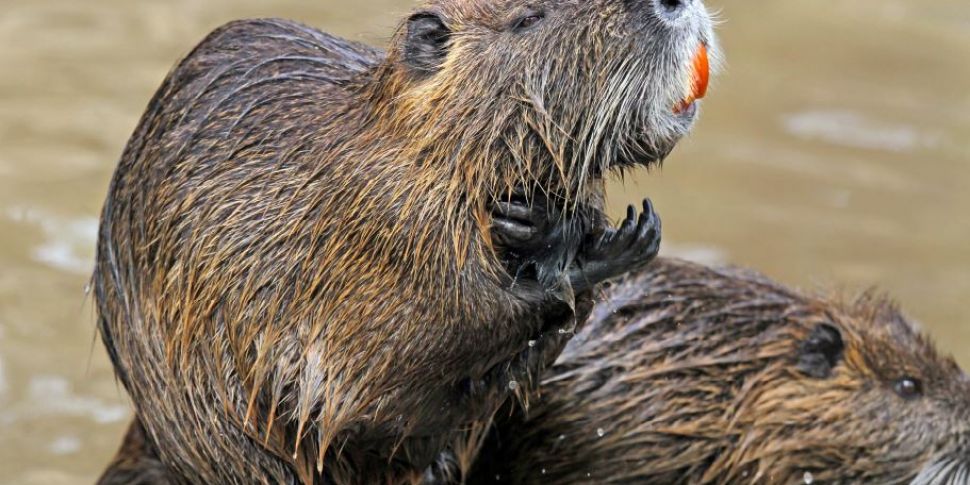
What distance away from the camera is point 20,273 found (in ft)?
21.4

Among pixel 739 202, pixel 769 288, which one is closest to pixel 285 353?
pixel 769 288

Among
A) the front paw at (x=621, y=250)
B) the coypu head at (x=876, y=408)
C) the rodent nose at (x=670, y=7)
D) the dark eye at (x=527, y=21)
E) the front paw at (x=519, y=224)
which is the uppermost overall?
the dark eye at (x=527, y=21)

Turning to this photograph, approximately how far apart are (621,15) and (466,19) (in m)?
0.34

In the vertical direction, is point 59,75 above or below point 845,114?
above

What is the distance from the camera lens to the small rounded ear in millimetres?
4875

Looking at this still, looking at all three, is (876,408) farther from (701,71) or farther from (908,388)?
(701,71)

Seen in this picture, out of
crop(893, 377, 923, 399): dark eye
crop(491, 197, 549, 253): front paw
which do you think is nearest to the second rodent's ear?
crop(491, 197, 549, 253): front paw

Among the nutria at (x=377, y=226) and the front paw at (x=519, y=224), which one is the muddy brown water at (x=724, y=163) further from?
the front paw at (x=519, y=224)

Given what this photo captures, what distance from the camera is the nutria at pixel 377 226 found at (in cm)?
377

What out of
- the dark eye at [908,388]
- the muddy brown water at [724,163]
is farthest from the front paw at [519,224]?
the muddy brown water at [724,163]

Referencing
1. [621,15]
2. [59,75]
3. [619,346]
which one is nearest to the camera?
[621,15]

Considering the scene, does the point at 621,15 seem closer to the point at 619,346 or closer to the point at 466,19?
the point at 466,19

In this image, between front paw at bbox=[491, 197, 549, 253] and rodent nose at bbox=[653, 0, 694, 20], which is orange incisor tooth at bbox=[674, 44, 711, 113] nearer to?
rodent nose at bbox=[653, 0, 694, 20]

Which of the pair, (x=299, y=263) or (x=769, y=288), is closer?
(x=299, y=263)
